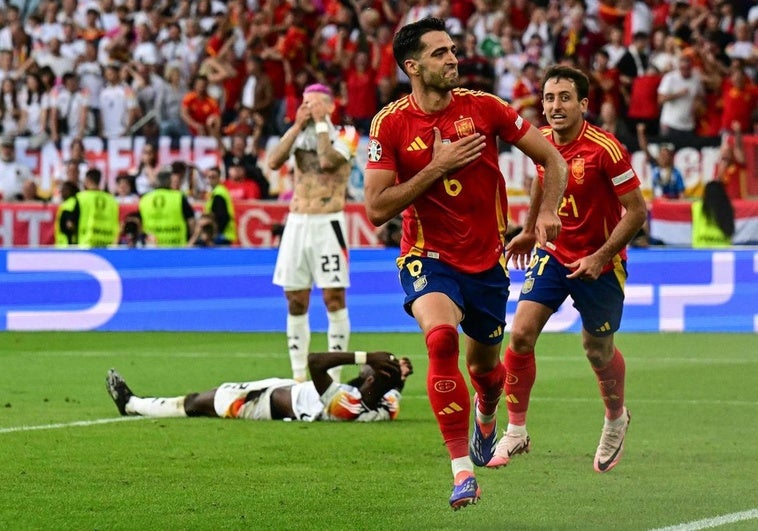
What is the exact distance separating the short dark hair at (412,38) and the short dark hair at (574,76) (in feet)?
4.79

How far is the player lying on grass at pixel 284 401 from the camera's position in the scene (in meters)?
10.9

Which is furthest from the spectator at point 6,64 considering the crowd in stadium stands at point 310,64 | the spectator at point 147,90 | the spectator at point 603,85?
the spectator at point 603,85

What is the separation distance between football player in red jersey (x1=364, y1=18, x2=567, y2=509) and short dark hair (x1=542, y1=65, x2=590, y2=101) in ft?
4.31

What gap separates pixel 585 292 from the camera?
28.8 feet

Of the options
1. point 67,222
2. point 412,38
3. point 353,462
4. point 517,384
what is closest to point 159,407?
point 353,462

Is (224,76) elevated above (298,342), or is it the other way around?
(298,342)

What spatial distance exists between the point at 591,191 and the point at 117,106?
18518 millimetres

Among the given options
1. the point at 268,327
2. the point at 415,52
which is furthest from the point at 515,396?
the point at 268,327

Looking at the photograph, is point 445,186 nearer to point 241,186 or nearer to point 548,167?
point 548,167

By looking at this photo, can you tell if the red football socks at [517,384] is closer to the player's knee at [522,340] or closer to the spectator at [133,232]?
the player's knee at [522,340]

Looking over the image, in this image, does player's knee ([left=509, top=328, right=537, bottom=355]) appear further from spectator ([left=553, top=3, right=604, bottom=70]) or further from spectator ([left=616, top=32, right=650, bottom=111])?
spectator ([left=553, top=3, right=604, bottom=70])

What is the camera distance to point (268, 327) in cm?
1891

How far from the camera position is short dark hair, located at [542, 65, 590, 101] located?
8.82 metres

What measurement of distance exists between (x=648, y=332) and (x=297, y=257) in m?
6.47
